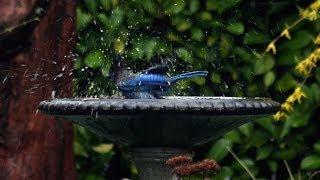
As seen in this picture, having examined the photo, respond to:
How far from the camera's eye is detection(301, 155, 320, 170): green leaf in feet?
16.8

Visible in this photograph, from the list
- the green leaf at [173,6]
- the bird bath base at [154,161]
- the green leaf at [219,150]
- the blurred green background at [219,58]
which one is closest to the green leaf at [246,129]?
the blurred green background at [219,58]

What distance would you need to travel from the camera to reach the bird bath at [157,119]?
3244 millimetres

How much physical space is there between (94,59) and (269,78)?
3.57ft

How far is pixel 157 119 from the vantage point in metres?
3.45

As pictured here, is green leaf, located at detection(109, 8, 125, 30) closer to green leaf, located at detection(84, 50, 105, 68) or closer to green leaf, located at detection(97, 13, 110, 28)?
green leaf, located at detection(97, 13, 110, 28)

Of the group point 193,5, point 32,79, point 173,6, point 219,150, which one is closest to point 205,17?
point 193,5

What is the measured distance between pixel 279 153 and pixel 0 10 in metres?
2.02

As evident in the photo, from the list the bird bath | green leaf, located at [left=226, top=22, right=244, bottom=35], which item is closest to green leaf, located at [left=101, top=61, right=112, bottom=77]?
green leaf, located at [left=226, top=22, right=244, bottom=35]

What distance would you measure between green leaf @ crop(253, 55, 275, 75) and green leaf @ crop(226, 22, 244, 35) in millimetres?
214

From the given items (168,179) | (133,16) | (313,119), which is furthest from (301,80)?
(168,179)

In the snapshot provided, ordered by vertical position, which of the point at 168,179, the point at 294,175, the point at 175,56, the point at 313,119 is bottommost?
the point at 168,179

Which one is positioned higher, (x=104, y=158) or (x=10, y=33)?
(x=10, y=33)

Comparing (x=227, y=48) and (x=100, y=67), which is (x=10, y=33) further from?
(x=227, y=48)

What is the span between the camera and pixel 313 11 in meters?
4.93
